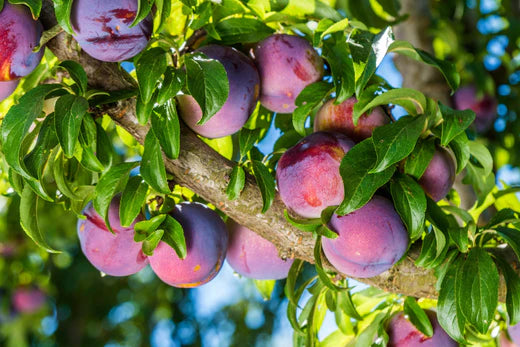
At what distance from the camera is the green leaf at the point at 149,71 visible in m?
0.60

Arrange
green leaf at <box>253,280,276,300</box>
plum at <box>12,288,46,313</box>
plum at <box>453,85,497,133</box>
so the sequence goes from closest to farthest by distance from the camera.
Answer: green leaf at <box>253,280,276,300</box> → plum at <box>453,85,497,133</box> → plum at <box>12,288,46,313</box>

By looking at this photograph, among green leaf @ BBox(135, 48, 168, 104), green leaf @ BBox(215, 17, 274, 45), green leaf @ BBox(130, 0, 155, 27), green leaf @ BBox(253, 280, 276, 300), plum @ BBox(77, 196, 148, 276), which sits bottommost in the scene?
green leaf @ BBox(253, 280, 276, 300)

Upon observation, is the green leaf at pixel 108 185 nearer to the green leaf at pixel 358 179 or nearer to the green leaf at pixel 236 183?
the green leaf at pixel 236 183

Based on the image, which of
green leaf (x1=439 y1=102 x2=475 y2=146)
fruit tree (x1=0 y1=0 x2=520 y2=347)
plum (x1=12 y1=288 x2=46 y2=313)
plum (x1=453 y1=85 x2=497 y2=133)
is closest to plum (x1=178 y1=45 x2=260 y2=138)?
fruit tree (x1=0 y1=0 x2=520 y2=347)

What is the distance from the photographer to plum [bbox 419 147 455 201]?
0.68 metres

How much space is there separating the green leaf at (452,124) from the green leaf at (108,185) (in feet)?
1.08

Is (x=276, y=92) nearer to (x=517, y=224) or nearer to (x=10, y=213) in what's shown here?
(x=517, y=224)

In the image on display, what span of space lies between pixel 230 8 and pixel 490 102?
1.07 m

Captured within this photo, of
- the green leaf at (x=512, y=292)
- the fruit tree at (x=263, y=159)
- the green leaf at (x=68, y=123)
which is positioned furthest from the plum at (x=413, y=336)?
the green leaf at (x=68, y=123)

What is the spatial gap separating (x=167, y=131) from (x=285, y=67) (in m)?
0.18

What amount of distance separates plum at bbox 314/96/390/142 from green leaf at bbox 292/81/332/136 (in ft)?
0.07

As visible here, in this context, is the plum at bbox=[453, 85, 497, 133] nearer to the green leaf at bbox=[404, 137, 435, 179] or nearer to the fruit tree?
the fruit tree

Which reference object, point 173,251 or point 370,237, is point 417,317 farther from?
point 173,251

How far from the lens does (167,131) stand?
618mm
